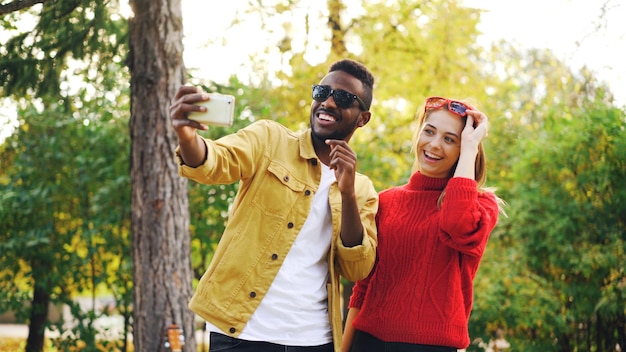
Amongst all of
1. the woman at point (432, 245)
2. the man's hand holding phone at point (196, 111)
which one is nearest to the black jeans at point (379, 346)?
the woman at point (432, 245)

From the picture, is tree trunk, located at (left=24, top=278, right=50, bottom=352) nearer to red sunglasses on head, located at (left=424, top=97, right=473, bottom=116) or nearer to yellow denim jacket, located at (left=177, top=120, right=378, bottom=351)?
yellow denim jacket, located at (left=177, top=120, right=378, bottom=351)

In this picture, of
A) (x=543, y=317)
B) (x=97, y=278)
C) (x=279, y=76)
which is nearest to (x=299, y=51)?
(x=279, y=76)

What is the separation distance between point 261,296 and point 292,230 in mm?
289

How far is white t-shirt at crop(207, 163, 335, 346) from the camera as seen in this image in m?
2.82

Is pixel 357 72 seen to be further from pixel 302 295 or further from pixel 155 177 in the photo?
pixel 155 177

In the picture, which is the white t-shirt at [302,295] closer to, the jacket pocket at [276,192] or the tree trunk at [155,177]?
the jacket pocket at [276,192]

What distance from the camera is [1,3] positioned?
4266 mm

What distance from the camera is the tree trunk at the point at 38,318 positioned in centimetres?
814

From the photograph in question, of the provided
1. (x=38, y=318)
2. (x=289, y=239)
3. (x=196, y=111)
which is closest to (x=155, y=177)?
(x=289, y=239)

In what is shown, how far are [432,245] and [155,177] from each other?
3115 mm

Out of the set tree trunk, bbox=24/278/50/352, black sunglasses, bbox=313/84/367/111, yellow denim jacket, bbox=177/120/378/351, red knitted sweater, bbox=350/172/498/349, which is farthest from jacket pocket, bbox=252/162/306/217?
tree trunk, bbox=24/278/50/352

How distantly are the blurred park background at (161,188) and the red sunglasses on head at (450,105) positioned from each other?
2.49 metres

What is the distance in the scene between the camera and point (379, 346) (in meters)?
3.05

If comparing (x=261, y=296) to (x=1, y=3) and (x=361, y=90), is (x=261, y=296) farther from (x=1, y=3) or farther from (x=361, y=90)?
(x=1, y=3)
